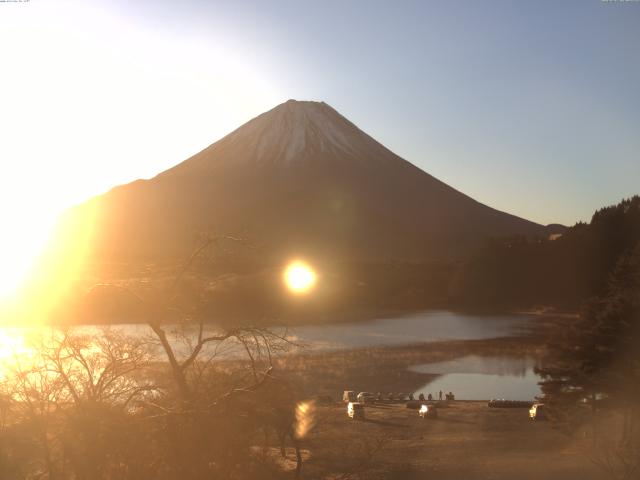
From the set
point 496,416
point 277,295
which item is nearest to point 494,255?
point 277,295

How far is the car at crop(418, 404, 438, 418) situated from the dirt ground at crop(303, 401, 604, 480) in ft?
0.74

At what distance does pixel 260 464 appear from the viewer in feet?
20.1

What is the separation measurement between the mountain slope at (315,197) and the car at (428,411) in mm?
82452

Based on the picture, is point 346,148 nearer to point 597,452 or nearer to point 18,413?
point 597,452

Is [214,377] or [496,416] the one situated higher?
[214,377]

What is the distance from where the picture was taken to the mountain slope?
119 meters

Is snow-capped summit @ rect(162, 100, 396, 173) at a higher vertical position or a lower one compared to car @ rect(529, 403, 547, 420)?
Answer: higher

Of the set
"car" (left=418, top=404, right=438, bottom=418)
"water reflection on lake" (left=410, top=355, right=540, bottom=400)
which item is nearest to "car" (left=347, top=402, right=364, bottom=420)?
"car" (left=418, top=404, right=438, bottom=418)

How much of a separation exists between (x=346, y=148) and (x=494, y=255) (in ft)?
236

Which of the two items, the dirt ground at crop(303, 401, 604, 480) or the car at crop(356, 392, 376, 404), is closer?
the dirt ground at crop(303, 401, 604, 480)

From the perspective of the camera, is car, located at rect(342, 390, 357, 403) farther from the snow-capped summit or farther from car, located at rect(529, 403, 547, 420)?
the snow-capped summit

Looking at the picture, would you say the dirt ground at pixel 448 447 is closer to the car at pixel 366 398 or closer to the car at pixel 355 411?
the car at pixel 355 411

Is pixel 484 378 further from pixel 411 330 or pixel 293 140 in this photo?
pixel 293 140

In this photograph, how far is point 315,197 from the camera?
13862 centimetres
